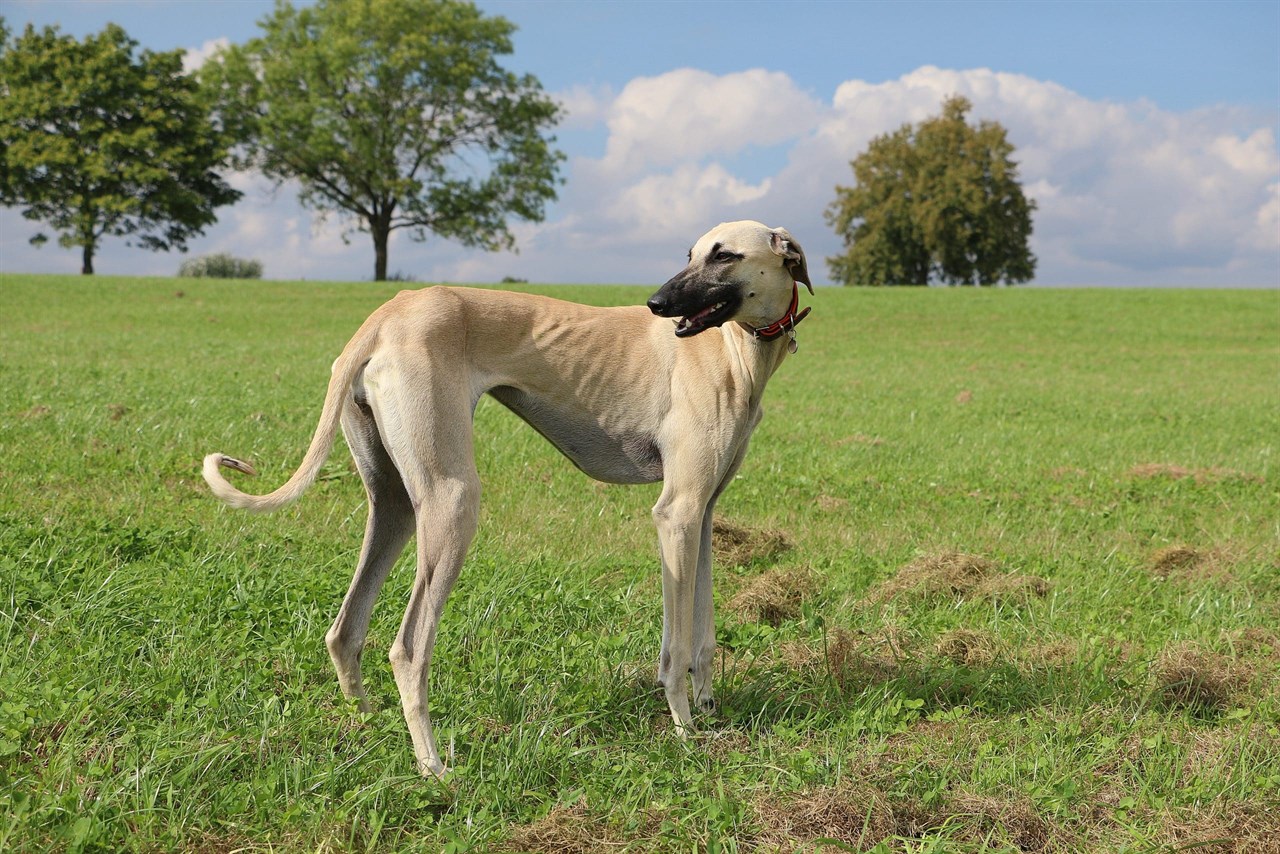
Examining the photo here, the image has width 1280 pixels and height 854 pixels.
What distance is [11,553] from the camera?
5676 mm

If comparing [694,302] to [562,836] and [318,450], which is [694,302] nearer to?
[318,450]

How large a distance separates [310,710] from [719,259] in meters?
2.56

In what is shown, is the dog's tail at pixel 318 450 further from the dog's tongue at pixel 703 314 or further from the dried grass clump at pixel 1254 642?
the dried grass clump at pixel 1254 642

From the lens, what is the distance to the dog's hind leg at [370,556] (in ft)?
14.1

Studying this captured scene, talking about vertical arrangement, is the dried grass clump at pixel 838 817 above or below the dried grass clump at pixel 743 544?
below

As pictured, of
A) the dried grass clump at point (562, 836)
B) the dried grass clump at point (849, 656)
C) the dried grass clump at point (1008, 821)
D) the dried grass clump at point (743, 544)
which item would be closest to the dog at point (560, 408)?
the dried grass clump at point (562, 836)

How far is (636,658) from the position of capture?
505 cm

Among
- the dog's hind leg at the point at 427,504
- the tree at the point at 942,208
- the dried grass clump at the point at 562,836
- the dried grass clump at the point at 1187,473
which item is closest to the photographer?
the dried grass clump at the point at 562,836

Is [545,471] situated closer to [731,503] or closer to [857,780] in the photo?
[731,503]

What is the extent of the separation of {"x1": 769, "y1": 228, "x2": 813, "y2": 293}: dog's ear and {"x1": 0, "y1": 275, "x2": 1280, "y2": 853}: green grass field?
6.41 ft

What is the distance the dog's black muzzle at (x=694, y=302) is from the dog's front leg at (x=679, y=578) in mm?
724

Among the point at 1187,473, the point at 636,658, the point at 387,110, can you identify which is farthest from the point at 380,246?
the point at 636,658

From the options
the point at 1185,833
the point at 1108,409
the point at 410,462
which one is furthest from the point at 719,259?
the point at 1108,409

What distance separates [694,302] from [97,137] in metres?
51.1
